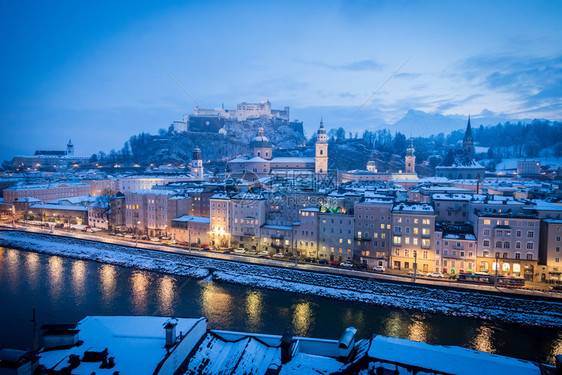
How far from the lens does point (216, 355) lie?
8977 mm

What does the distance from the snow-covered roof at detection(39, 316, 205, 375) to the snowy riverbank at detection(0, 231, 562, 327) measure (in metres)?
Answer: 11.2

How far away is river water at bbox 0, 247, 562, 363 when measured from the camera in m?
15.2

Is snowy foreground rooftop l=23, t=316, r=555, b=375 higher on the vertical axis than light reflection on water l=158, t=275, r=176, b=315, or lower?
higher

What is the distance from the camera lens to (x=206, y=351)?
9.12 metres

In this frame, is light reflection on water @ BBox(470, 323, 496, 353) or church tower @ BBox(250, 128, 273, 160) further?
church tower @ BBox(250, 128, 273, 160)

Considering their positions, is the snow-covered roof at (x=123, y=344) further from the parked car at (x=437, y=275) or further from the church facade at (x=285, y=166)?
the church facade at (x=285, y=166)

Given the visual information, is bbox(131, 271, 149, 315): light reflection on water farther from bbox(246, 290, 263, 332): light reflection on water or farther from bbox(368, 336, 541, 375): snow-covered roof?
bbox(368, 336, 541, 375): snow-covered roof

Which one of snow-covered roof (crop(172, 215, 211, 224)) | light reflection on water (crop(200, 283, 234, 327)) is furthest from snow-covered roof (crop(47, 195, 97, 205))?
Result: light reflection on water (crop(200, 283, 234, 327))

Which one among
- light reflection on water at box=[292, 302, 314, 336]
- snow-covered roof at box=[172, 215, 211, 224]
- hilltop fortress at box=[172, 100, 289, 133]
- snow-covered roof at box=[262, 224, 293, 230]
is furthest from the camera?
hilltop fortress at box=[172, 100, 289, 133]

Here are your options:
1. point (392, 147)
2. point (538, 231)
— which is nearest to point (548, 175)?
point (392, 147)

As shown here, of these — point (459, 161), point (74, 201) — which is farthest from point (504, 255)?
point (74, 201)

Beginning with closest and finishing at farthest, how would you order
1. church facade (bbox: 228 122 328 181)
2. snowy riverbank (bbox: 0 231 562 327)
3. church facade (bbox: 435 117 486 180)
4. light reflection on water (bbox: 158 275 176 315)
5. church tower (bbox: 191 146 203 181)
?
1. snowy riverbank (bbox: 0 231 562 327)
2. light reflection on water (bbox: 158 275 176 315)
3. church facade (bbox: 228 122 328 181)
4. church facade (bbox: 435 117 486 180)
5. church tower (bbox: 191 146 203 181)

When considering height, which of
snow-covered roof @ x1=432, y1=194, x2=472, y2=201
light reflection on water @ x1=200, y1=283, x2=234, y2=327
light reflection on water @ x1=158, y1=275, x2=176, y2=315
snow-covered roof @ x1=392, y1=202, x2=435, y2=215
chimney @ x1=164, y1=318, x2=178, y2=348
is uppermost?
snow-covered roof @ x1=432, y1=194, x2=472, y2=201

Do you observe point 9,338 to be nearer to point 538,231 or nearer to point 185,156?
point 538,231
